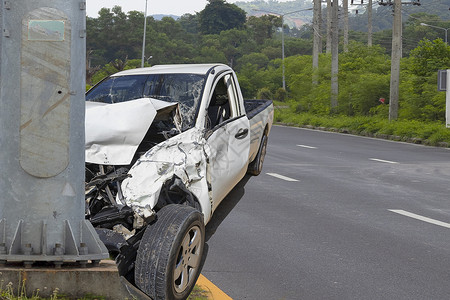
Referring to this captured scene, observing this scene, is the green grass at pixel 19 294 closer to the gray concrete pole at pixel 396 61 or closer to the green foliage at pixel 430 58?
the green foliage at pixel 430 58

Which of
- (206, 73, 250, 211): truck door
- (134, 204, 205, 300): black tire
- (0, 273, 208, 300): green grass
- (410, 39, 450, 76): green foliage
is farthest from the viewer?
(410, 39, 450, 76): green foliage

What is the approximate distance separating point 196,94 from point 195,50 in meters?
123

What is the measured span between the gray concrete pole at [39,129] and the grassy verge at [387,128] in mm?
17758

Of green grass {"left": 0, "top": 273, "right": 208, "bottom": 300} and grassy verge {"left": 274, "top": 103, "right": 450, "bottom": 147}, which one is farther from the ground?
grassy verge {"left": 274, "top": 103, "right": 450, "bottom": 147}

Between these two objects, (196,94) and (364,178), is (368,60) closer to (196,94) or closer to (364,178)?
(364,178)

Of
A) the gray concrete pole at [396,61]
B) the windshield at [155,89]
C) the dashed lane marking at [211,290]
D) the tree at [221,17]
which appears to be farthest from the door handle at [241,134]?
the tree at [221,17]

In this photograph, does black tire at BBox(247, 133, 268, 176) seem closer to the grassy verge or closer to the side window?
the side window

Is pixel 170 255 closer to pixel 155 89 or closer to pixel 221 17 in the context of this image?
pixel 155 89

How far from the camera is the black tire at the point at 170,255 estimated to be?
4.66 m

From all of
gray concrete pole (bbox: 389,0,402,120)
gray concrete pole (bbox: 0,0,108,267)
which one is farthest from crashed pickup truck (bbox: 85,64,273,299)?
gray concrete pole (bbox: 389,0,402,120)

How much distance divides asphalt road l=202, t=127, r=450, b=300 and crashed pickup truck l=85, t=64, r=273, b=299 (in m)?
0.58

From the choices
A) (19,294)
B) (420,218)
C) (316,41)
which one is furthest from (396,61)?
(19,294)

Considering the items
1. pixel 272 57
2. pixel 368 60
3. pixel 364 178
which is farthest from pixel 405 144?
pixel 272 57

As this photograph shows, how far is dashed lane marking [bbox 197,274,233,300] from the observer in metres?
5.29
